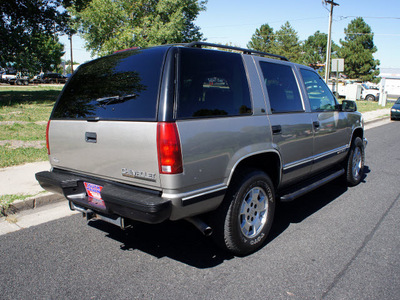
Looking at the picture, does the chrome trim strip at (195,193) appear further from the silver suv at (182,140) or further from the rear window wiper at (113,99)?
the rear window wiper at (113,99)

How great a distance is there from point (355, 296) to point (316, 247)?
88 cm

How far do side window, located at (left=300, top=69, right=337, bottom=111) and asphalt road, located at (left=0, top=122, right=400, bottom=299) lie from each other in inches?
58.3

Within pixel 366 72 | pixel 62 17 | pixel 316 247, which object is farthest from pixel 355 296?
pixel 366 72

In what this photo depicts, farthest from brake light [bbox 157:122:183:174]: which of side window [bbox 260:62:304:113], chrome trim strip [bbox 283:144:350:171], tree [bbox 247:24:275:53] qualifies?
tree [bbox 247:24:275:53]

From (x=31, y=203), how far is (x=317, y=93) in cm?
420

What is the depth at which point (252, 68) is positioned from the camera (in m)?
3.64

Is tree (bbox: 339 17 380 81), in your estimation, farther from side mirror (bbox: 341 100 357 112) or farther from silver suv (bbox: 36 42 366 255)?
silver suv (bbox: 36 42 366 255)

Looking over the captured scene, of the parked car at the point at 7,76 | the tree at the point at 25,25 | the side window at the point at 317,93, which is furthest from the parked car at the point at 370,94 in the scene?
the parked car at the point at 7,76

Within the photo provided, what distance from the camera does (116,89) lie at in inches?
125

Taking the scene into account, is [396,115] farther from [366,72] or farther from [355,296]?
[366,72]

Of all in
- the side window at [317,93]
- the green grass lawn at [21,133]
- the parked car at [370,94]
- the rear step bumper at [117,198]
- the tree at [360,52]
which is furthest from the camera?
the tree at [360,52]

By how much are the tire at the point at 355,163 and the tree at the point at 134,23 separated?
56.9 feet

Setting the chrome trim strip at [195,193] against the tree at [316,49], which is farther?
the tree at [316,49]

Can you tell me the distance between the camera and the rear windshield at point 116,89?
2.93 m
